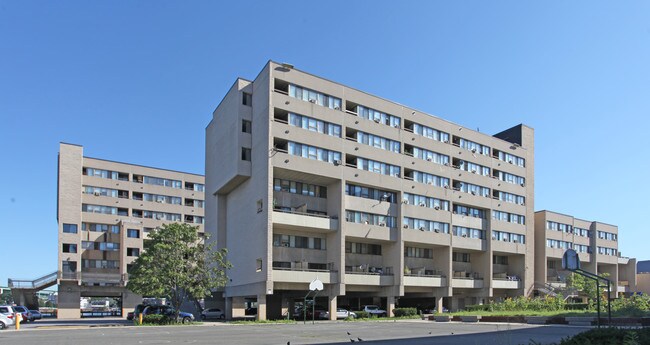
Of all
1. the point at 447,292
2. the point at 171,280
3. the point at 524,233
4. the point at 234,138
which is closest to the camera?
the point at 171,280

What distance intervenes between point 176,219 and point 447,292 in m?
51.2

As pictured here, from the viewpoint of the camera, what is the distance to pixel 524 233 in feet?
264

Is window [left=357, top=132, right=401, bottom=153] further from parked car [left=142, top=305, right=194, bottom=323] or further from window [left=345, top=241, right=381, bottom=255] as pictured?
parked car [left=142, top=305, right=194, bottom=323]

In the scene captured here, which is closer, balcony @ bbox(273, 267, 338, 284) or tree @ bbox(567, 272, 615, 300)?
balcony @ bbox(273, 267, 338, 284)

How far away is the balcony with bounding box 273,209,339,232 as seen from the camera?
52969 mm

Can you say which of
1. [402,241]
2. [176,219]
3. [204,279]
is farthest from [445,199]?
[176,219]

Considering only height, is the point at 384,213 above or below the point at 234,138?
below

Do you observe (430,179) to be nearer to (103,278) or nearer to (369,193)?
(369,193)

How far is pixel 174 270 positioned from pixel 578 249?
3061 inches

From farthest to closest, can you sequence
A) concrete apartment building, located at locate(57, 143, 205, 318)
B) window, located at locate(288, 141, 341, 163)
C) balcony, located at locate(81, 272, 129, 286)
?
1. balcony, located at locate(81, 272, 129, 286)
2. concrete apartment building, located at locate(57, 143, 205, 318)
3. window, located at locate(288, 141, 341, 163)

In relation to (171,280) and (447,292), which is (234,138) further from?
(447,292)

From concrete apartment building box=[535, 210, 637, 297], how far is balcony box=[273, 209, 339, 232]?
4412 cm

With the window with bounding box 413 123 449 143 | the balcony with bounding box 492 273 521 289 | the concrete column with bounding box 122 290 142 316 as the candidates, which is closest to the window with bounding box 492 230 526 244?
the balcony with bounding box 492 273 521 289

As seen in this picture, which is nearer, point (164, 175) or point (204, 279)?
point (204, 279)
